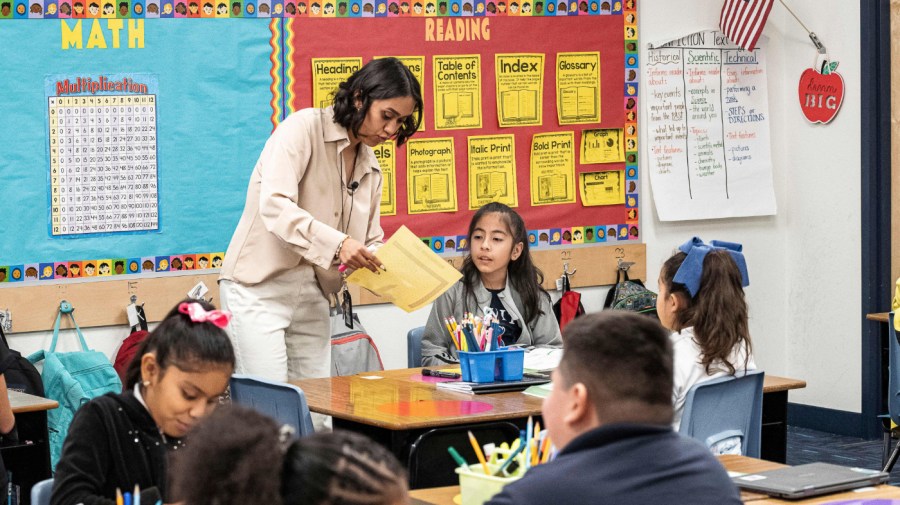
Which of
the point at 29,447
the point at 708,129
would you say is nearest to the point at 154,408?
the point at 29,447

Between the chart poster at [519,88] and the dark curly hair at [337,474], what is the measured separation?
4.41 metres

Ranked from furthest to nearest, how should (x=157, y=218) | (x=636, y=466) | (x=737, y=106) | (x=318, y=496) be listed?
(x=737, y=106) → (x=157, y=218) → (x=636, y=466) → (x=318, y=496)

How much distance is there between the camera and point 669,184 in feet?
20.0

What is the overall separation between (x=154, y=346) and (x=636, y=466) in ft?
3.29

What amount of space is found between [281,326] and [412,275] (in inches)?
17.6

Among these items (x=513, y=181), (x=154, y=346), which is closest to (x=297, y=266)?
(x=154, y=346)

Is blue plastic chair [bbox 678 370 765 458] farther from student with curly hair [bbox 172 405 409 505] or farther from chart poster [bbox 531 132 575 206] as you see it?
chart poster [bbox 531 132 575 206]

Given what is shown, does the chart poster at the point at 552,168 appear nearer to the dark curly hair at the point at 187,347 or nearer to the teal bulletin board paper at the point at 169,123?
the teal bulletin board paper at the point at 169,123

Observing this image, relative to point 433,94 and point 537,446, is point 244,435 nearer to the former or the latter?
point 537,446

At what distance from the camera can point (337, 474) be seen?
1292 millimetres

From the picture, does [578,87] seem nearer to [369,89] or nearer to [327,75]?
[327,75]

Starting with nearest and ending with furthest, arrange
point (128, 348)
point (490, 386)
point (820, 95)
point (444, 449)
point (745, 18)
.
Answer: point (444, 449) < point (490, 386) < point (128, 348) < point (745, 18) < point (820, 95)

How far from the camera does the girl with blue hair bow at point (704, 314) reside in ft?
10.6

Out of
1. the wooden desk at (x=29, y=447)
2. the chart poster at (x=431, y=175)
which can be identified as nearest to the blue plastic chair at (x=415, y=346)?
the chart poster at (x=431, y=175)
